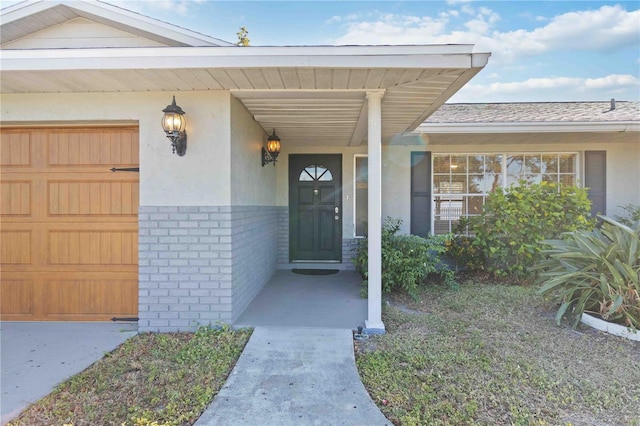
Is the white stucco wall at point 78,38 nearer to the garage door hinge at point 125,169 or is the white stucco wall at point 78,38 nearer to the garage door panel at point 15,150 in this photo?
the garage door panel at point 15,150

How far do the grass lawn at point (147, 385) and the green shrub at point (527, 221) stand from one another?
4336 millimetres

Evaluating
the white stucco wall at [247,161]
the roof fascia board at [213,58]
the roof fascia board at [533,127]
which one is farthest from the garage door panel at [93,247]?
the roof fascia board at [533,127]

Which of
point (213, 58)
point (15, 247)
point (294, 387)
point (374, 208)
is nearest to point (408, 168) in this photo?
point (374, 208)

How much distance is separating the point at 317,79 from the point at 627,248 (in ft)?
12.1

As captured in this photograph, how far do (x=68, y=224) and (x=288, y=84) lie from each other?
2.90m

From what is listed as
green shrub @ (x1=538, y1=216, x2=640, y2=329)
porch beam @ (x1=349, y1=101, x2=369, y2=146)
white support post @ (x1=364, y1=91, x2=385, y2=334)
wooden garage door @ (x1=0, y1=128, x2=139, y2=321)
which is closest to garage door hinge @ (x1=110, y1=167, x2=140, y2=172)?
wooden garage door @ (x1=0, y1=128, x2=139, y2=321)

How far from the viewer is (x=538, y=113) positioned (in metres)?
6.26

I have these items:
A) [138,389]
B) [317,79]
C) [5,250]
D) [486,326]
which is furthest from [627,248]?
[5,250]

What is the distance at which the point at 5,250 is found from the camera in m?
3.70

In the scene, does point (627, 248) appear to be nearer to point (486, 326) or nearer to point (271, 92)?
point (486, 326)

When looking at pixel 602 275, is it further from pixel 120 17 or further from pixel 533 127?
pixel 120 17

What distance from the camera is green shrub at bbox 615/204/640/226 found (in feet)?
18.8

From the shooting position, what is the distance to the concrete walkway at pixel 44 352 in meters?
2.35

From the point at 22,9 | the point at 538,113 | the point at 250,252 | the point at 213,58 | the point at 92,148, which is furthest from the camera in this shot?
the point at 538,113
